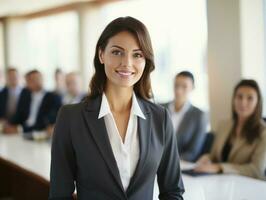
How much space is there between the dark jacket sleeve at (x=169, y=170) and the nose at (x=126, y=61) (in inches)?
10.7

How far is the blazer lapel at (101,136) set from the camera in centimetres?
132

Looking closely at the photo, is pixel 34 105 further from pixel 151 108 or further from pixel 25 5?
pixel 151 108

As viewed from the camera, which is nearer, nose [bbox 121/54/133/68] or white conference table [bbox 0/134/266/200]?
nose [bbox 121/54/133/68]

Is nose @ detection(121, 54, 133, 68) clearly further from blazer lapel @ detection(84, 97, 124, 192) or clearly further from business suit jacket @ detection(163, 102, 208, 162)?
business suit jacket @ detection(163, 102, 208, 162)

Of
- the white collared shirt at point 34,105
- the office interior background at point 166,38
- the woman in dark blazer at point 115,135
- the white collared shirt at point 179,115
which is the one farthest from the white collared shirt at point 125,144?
the white collared shirt at point 34,105

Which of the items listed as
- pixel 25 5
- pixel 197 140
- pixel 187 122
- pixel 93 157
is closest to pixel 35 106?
pixel 187 122

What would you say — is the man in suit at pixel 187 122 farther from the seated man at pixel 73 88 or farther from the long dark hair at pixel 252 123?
the seated man at pixel 73 88

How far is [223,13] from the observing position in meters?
3.84

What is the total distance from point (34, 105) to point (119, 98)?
4.12 m

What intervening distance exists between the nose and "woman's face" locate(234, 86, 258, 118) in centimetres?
184

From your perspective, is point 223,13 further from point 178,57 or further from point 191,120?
point 178,57

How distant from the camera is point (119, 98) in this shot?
145 cm

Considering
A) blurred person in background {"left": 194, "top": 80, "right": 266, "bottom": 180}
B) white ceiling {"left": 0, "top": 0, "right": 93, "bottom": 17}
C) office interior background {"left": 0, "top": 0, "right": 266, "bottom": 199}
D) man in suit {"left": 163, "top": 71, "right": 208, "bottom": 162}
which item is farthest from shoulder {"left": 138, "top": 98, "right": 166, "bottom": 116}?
white ceiling {"left": 0, "top": 0, "right": 93, "bottom": 17}

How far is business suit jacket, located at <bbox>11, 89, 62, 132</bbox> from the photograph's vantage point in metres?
4.88
